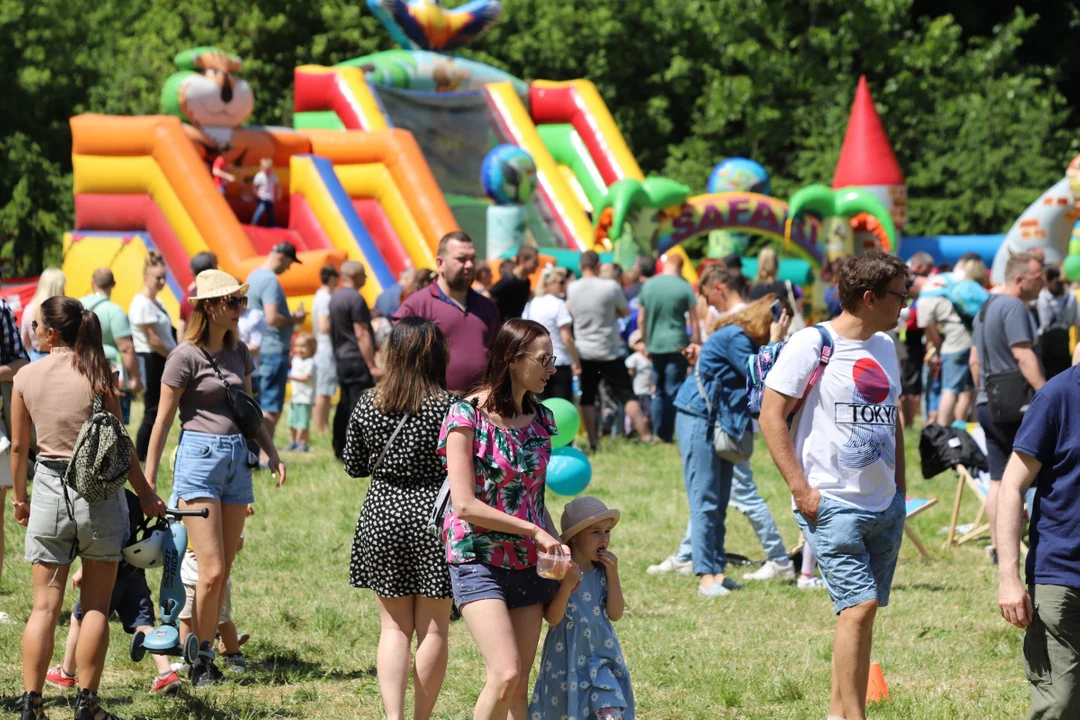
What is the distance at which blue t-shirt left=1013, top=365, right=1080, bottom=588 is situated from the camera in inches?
156

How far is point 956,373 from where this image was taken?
12.0 metres

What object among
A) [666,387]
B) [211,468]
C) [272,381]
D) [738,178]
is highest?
[738,178]

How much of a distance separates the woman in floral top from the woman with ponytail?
1378mm

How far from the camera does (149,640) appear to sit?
5.13 meters

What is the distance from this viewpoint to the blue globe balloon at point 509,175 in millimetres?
17938

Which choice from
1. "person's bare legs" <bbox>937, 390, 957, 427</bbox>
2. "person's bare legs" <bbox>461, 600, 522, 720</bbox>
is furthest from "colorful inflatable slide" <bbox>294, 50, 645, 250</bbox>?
"person's bare legs" <bbox>461, 600, 522, 720</bbox>

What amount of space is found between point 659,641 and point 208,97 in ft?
40.1

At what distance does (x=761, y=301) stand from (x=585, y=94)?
15.2 meters

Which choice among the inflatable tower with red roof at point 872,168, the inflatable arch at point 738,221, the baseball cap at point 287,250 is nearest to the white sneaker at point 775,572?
the baseball cap at point 287,250

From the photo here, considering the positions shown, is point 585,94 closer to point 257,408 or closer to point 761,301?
point 761,301

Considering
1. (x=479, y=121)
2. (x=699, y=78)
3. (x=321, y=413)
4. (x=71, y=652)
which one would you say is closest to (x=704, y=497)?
(x=71, y=652)

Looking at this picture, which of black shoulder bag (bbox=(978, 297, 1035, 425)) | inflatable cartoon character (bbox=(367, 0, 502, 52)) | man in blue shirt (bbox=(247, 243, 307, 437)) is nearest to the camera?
black shoulder bag (bbox=(978, 297, 1035, 425))

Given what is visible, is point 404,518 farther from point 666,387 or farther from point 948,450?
point 666,387

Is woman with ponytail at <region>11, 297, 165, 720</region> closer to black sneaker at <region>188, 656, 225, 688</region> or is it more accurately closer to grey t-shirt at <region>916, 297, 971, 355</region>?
black sneaker at <region>188, 656, 225, 688</region>
